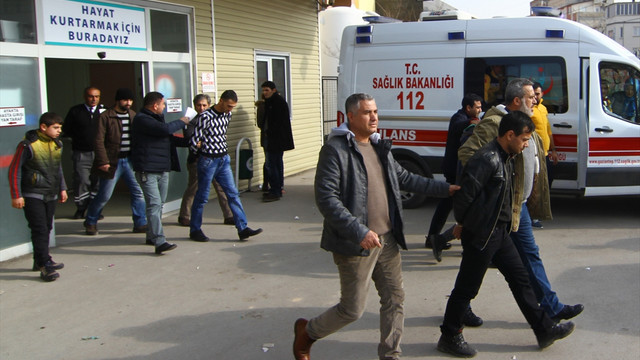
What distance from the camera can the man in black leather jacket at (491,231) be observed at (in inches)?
167

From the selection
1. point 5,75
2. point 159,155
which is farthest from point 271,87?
point 5,75

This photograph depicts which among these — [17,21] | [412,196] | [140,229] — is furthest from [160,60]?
[412,196]

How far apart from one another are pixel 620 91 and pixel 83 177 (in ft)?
23.1

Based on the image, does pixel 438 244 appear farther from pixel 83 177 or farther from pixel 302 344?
pixel 83 177

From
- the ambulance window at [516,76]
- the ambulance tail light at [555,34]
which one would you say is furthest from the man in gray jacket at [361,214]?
the ambulance tail light at [555,34]

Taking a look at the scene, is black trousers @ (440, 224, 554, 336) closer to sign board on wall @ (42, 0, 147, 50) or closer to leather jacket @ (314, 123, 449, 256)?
leather jacket @ (314, 123, 449, 256)

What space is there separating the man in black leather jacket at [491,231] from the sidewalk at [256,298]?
0.19 m

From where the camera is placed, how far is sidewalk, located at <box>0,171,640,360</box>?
4.68 metres

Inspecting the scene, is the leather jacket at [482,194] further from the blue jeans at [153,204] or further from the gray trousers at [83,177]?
the gray trousers at [83,177]

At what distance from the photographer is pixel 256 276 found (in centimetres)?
643

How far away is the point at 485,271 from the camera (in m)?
4.41

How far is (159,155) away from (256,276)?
71.4 inches

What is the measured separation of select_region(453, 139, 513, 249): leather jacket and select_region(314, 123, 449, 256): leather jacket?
483 millimetres

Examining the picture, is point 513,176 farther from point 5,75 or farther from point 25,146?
point 5,75
